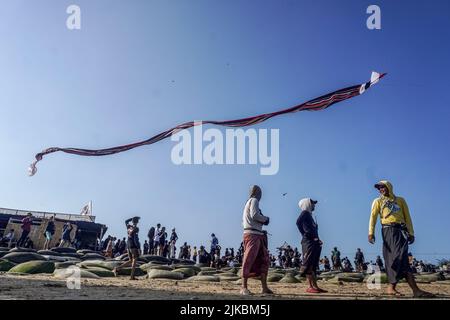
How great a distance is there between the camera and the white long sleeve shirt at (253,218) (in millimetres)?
5703

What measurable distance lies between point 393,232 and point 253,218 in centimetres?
236

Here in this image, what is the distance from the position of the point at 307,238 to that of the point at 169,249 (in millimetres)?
15256

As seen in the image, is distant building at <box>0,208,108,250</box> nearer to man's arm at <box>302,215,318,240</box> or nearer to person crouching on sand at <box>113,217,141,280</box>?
person crouching on sand at <box>113,217,141,280</box>

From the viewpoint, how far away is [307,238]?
21.1 feet

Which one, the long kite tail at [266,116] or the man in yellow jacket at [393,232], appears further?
the long kite tail at [266,116]

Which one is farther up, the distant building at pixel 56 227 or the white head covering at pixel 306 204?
the white head covering at pixel 306 204

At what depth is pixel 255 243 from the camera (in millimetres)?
5715

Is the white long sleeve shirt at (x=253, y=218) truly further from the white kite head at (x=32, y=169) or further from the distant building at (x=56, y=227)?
the distant building at (x=56, y=227)

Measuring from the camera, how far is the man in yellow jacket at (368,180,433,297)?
567 centimetres

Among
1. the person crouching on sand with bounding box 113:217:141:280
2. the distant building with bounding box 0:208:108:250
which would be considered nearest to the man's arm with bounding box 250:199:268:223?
the person crouching on sand with bounding box 113:217:141:280

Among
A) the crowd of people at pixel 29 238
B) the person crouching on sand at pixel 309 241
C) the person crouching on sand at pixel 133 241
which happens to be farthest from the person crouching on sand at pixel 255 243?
the crowd of people at pixel 29 238

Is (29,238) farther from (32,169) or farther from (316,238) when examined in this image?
(316,238)

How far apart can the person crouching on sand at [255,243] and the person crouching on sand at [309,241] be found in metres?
0.88
